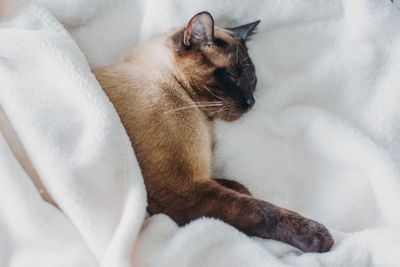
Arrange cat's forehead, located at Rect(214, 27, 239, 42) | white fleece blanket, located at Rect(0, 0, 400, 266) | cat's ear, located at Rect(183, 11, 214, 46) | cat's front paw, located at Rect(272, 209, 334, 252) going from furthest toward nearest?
cat's forehead, located at Rect(214, 27, 239, 42) → cat's ear, located at Rect(183, 11, 214, 46) → cat's front paw, located at Rect(272, 209, 334, 252) → white fleece blanket, located at Rect(0, 0, 400, 266)

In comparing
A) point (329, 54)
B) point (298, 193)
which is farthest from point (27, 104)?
point (329, 54)

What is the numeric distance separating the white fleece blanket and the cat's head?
10cm

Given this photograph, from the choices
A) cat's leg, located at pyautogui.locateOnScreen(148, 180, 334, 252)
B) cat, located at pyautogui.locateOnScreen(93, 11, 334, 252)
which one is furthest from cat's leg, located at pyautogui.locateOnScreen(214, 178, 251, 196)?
cat's leg, located at pyautogui.locateOnScreen(148, 180, 334, 252)

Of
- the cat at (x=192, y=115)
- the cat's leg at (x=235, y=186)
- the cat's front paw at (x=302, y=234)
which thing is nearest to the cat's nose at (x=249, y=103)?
the cat at (x=192, y=115)

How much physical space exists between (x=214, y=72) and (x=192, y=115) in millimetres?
164

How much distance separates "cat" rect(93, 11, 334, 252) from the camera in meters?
1.01

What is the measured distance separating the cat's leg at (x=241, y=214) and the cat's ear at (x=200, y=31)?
1.53 ft

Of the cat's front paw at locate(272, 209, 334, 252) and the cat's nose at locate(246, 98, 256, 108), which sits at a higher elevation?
the cat's nose at locate(246, 98, 256, 108)

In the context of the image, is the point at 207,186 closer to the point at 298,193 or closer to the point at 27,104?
the point at 298,193

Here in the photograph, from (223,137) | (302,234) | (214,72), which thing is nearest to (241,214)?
(302,234)

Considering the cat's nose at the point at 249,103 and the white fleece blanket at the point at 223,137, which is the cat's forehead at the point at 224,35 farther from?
the cat's nose at the point at 249,103

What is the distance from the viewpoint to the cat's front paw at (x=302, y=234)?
3.21ft

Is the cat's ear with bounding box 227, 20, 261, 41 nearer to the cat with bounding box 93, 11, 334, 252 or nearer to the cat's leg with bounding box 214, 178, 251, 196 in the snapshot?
the cat with bounding box 93, 11, 334, 252

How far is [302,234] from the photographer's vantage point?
994mm
